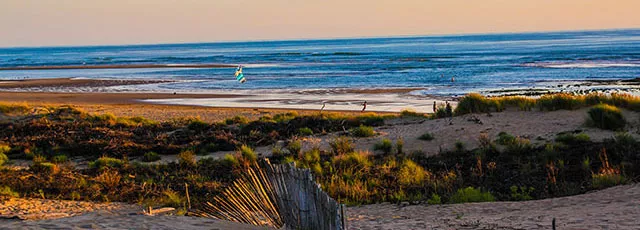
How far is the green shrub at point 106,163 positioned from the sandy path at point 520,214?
704cm

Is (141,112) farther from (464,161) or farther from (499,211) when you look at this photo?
(499,211)

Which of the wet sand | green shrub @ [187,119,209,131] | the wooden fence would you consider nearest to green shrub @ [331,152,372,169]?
the wooden fence

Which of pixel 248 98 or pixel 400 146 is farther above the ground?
pixel 400 146

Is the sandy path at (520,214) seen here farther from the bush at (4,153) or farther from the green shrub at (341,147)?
the bush at (4,153)

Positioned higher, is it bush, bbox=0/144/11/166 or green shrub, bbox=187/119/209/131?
bush, bbox=0/144/11/166

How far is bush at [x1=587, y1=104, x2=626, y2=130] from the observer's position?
18156 mm

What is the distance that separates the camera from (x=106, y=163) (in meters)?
16.5

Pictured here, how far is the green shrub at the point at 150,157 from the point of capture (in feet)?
58.4

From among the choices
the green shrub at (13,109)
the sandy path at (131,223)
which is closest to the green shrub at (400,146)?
the sandy path at (131,223)

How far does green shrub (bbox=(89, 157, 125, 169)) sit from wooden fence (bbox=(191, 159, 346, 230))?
8351 mm

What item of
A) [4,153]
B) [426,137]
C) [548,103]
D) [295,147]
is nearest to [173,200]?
[295,147]

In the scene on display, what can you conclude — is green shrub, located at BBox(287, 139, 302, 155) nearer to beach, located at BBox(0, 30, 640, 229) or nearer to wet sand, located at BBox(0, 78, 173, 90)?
beach, located at BBox(0, 30, 640, 229)

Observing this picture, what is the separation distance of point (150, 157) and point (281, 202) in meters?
11.2

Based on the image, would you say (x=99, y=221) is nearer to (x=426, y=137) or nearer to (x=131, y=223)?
(x=131, y=223)
